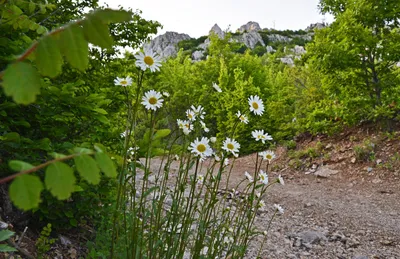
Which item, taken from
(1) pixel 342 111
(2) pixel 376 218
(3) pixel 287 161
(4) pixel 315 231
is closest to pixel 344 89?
(1) pixel 342 111

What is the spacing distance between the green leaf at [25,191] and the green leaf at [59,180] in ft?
0.04

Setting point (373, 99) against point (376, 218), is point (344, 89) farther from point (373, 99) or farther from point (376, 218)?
point (376, 218)

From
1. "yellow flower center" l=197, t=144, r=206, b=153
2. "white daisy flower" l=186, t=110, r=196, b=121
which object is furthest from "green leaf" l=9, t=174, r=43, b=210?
"white daisy flower" l=186, t=110, r=196, b=121

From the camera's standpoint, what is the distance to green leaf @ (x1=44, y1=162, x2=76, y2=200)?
38 centimetres

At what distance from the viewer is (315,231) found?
3867mm

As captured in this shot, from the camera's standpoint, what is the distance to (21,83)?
14.5 inches

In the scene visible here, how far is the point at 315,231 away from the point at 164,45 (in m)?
56.3

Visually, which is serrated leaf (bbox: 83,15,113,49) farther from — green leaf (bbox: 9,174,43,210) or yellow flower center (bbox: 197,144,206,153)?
yellow flower center (bbox: 197,144,206,153)

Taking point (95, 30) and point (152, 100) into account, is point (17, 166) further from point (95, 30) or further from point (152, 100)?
point (152, 100)

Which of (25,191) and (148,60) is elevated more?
(148,60)

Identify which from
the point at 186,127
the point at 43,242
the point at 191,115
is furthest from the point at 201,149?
the point at 43,242

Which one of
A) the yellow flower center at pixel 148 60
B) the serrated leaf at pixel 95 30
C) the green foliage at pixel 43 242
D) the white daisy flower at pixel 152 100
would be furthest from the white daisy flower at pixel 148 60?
the green foliage at pixel 43 242

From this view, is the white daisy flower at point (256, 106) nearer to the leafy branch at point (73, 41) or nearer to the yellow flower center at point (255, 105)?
the yellow flower center at point (255, 105)

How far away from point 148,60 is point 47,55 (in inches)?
35.6
